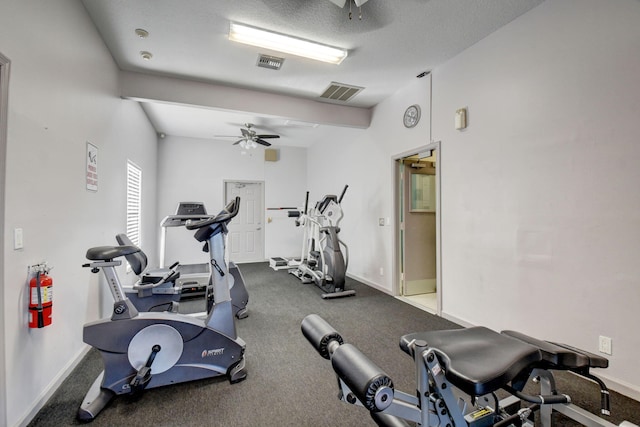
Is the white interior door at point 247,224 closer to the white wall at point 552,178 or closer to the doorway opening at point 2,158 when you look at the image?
the white wall at point 552,178

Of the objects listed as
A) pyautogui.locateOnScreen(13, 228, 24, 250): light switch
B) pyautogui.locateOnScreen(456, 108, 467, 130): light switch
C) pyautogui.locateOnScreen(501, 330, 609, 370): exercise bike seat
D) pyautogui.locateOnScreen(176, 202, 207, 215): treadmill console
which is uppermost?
pyautogui.locateOnScreen(456, 108, 467, 130): light switch

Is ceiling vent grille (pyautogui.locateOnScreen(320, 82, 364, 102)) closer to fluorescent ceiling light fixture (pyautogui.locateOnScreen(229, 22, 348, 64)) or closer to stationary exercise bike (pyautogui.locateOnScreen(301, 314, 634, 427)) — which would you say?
fluorescent ceiling light fixture (pyautogui.locateOnScreen(229, 22, 348, 64))

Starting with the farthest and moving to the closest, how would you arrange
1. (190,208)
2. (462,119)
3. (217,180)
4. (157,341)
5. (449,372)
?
(217,180) < (190,208) < (462,119) < (157,341) < (449,372)

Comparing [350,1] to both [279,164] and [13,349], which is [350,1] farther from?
[279,164]

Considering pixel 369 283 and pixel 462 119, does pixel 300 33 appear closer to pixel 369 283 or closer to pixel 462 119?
pixel 462 119

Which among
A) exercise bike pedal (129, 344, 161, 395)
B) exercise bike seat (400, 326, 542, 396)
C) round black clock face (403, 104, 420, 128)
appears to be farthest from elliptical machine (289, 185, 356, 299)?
exercise bike seat (400, 326, 542, 396)

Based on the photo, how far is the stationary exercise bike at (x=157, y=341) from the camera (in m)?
→ 1.84

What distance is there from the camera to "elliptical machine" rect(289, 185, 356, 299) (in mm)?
4289

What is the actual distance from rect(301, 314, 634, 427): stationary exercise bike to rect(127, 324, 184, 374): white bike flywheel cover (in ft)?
4.03

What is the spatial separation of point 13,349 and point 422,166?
4496mm

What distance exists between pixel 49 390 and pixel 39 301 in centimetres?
69

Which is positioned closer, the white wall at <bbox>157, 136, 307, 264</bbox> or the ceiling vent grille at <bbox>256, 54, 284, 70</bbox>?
the ceiling vent grille at <bbox>256, 54, 284, 70</bbox>

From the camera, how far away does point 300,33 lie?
2773mm

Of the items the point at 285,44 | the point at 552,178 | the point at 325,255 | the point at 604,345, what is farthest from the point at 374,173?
the point at 604,345
